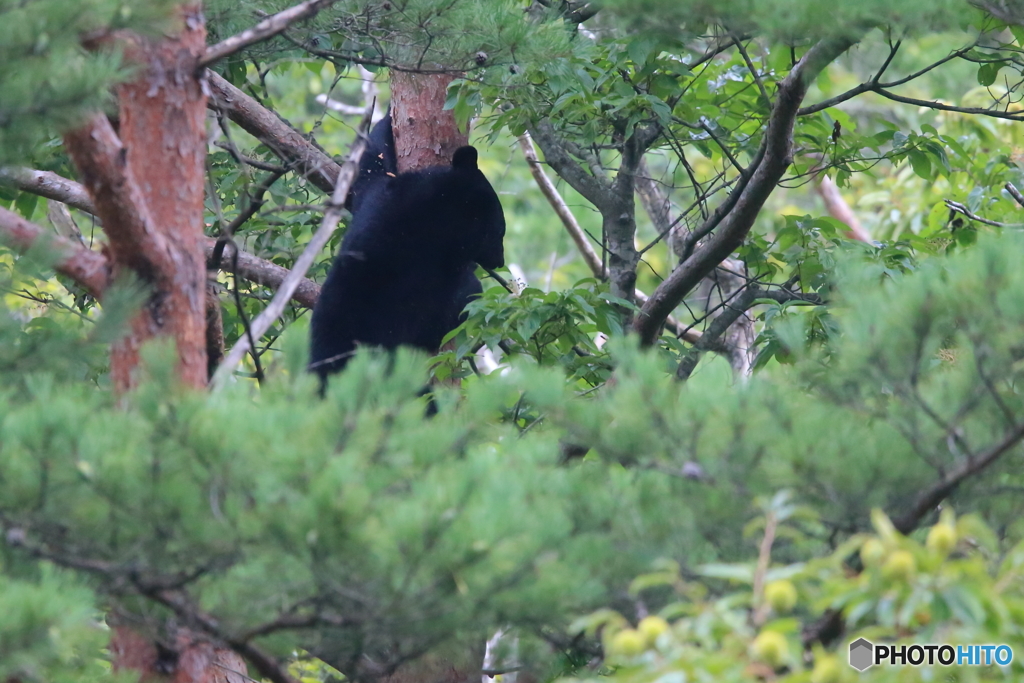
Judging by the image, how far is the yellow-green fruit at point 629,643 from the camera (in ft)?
4.76

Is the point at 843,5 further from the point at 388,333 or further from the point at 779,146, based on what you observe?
the point at 388,333

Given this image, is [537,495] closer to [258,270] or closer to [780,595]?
[780,595]

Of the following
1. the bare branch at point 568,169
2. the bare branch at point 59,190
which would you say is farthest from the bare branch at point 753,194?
the bare branch at point 59,190

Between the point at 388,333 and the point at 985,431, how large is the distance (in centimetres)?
252

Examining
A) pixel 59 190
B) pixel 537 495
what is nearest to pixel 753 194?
pixel 537 495

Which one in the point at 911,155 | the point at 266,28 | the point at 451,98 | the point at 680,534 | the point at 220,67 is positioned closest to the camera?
the point at 680,534

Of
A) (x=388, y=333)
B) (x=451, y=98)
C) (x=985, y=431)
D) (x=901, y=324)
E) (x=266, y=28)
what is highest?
(x=451, y=98)

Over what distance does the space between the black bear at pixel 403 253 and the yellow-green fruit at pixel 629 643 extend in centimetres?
242

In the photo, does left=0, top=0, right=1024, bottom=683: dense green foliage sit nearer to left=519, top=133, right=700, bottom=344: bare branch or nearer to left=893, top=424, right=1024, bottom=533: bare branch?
left=893, top=424, right=1024, bottom=533: bare branch

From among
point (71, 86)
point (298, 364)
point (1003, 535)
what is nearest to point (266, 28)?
point (71, 86)

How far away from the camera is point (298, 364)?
6.19 ft

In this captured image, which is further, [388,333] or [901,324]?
[388,333]

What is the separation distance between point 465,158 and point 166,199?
1.78 meters

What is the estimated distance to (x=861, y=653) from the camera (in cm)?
171
